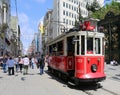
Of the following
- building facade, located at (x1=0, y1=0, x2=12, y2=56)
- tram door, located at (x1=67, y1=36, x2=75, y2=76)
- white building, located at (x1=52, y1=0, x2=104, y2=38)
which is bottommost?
tram door, located at (x1=67, y1=36, x2=75, y2=76)

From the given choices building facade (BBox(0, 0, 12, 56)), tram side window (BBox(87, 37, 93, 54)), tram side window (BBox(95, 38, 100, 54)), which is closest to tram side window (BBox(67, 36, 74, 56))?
tram side window (BBox(87, 37, 93, 54))

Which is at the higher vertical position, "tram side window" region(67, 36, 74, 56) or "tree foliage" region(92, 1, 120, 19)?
"tree foliage" region(92, 1, 120, 19)

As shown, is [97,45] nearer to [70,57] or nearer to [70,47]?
[70,47]

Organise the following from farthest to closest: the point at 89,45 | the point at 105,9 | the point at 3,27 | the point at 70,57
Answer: the point at 105,9, the point at 3,27, the point at 70,57, the point at 89,45

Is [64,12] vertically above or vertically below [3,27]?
above

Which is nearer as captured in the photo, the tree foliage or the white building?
the tree foliage

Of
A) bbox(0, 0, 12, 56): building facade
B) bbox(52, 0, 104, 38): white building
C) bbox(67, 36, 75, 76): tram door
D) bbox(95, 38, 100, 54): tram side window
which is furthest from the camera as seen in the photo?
bbox(52, 0, 104, 38): white building

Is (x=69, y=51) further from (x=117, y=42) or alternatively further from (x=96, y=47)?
(x=117, y=42)

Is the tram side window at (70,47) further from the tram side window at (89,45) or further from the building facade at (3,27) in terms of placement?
the building facade at (3,27)

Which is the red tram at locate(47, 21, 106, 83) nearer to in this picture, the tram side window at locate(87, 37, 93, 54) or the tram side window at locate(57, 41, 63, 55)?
the tram side window at locate(87, 37, 93, 54)

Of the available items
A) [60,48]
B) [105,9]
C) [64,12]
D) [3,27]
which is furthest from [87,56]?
[64,12]

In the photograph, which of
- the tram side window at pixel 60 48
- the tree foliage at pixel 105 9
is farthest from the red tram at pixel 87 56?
the tree foliage at pixel 105 9

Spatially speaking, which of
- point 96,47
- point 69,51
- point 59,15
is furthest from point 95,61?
point 59,15

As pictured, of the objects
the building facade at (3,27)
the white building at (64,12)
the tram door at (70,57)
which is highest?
the white building at (64,12)
